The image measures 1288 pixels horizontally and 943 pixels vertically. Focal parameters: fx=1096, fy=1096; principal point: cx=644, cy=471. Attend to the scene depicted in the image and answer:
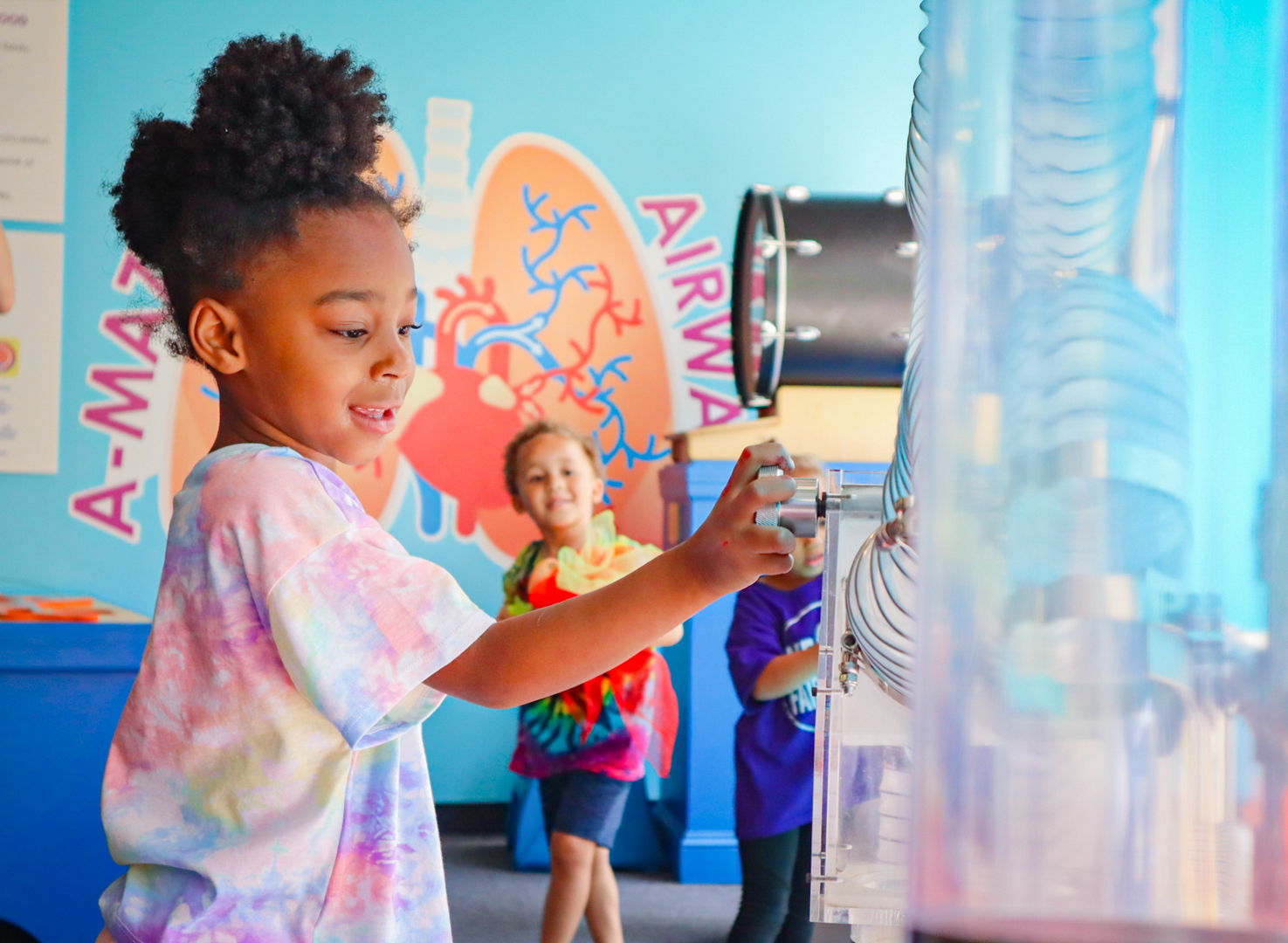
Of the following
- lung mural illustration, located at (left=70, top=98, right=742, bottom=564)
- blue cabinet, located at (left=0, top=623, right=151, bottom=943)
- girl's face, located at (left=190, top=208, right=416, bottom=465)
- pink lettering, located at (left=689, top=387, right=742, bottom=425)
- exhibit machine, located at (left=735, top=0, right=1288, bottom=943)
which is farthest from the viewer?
pink lettering, located at (left=689, top=387, right=742, bottom=425)

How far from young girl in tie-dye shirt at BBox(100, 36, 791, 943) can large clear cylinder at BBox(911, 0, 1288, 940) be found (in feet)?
0.73

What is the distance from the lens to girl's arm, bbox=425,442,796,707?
509 mm

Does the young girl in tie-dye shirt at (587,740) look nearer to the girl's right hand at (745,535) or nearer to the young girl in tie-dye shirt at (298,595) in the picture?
the young girl in tie-dye shirt at (298,595)

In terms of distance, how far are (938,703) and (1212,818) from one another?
61mm

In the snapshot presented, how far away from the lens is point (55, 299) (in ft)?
8.80

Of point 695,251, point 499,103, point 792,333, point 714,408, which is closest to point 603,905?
point 792,333

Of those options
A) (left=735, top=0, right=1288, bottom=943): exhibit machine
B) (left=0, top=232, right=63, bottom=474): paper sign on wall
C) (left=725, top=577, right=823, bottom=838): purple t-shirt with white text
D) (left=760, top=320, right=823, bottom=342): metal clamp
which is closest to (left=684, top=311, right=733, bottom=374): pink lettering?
(left=760, top=320, right=823, bottom=342): metal clamp

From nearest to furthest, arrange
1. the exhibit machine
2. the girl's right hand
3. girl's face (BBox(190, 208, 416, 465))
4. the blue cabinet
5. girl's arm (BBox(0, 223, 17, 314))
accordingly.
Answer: the exhibit machine < the girl's right hand < girl's face (BBox(190, 208, 416, 465)) < the blue cabinet < girl's arm (BBox(0, 223, 17, 314))

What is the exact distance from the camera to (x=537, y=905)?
7.51ft

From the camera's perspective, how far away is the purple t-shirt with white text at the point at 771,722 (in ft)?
5.35

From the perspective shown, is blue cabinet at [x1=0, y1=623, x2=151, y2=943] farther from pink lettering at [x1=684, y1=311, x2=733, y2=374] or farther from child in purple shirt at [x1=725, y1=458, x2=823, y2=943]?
pink lettering at [x1=684, y1=311, x2=733, y2=374]

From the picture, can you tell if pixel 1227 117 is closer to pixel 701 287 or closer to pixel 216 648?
pixel 216 648

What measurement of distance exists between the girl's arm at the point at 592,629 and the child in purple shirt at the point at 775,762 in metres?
1.09

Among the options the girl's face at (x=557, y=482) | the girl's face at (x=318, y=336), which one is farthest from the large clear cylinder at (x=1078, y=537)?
the girl's face at (x=557, y=482)
